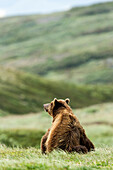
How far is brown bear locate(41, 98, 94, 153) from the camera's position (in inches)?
383

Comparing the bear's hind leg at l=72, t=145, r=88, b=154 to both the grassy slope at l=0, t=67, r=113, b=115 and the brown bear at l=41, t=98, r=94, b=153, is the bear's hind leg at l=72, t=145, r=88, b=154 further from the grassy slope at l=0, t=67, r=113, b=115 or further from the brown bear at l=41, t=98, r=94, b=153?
the grassy slope at l=0, t=67, r=113, b=115

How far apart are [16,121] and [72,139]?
4380 cm

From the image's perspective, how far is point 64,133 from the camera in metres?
9.68

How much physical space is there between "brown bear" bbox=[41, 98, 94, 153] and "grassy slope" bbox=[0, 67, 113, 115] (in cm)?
8129

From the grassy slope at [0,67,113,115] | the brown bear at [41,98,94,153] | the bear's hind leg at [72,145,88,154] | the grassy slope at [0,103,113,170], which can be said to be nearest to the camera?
the grassy slope at [0,103,113,170]

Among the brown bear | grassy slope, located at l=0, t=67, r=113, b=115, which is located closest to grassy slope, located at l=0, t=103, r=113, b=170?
the brown bear

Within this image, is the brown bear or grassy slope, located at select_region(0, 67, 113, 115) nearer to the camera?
the brown bear

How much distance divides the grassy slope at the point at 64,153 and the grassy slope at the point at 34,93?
43208 mm

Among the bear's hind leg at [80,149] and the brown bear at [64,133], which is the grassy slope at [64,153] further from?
the brown bear at [64,133]

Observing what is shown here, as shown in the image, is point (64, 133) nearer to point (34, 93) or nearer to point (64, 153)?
point (64, 153)

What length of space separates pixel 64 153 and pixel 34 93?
11567cm

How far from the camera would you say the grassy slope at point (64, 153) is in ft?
24.7

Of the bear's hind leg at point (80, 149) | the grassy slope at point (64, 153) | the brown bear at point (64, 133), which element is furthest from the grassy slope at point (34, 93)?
the bear's hind leg at point (80, 149)

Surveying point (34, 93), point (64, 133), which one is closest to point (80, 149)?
point (64, 133)
